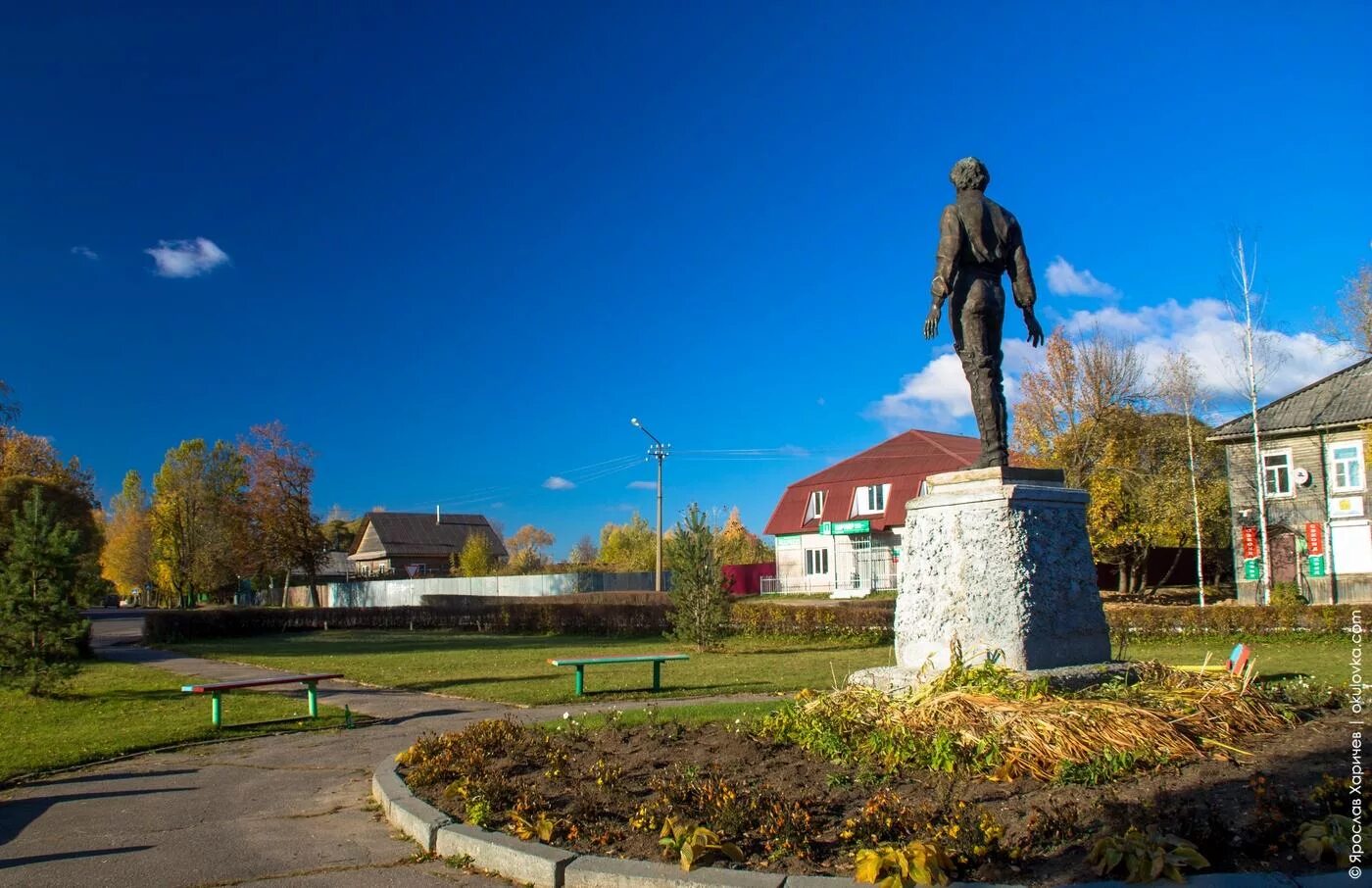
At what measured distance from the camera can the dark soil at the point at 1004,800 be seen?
4242 millimetres

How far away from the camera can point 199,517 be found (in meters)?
54.4

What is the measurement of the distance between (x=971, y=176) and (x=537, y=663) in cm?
1498

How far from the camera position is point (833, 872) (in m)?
4.31

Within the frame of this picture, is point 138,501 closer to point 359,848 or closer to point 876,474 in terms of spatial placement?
point 876,474

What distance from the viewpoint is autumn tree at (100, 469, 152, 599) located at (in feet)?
223

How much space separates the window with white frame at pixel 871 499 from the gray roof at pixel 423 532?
40225mm

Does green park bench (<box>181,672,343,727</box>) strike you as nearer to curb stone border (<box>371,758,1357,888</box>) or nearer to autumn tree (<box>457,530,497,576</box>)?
curb stone border (<box>371,758,1357,888</box>)

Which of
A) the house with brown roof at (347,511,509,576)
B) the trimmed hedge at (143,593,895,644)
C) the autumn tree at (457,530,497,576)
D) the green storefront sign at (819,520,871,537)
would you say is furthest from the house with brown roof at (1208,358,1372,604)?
the house with brown roof at (347,511,509,576)

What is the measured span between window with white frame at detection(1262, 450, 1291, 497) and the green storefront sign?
1780 cm

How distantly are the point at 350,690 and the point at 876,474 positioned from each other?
37159 mm

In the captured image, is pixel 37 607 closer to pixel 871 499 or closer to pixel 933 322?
pixel 933 322

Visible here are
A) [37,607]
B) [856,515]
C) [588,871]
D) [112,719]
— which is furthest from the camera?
[856,515]

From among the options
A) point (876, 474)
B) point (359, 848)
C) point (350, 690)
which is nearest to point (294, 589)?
point (876, 474)

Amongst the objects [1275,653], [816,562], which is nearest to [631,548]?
[816,562]
